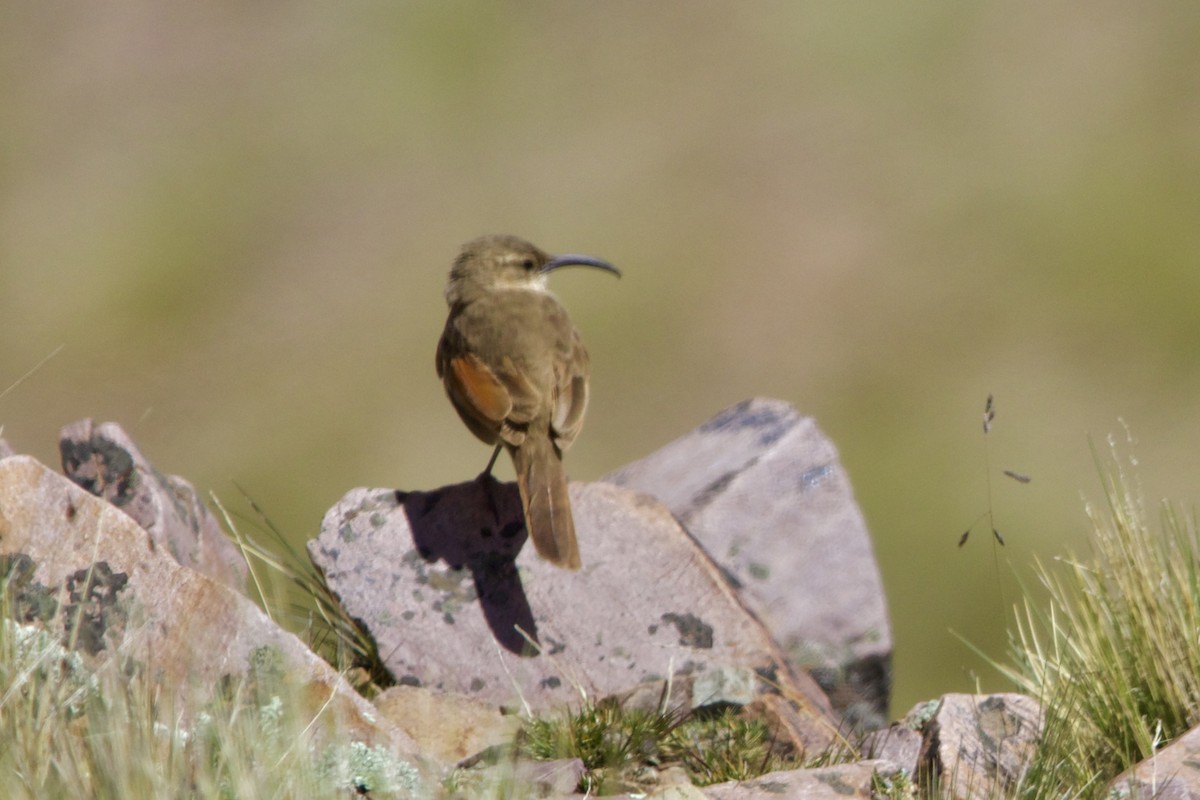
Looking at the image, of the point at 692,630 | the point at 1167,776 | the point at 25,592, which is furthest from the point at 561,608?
the point at 1167,776

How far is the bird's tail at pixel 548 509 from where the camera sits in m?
6.35

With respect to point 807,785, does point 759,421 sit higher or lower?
higher

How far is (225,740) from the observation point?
3.98 meters

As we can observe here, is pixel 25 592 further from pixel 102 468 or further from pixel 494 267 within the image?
pixel 494 267

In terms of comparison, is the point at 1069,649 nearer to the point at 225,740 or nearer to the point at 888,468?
the point at 225,740

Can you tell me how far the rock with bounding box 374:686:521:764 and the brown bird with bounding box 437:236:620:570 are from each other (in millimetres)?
716

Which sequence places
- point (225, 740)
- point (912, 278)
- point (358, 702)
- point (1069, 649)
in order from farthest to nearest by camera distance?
1. point (912, 278)
2. point (1069, 649)
3. point (358, 702)
4. point (225, 740)

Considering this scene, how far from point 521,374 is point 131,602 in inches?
92.2

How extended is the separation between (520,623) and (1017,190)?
29.2m

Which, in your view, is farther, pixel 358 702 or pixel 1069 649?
pixel 1069 649

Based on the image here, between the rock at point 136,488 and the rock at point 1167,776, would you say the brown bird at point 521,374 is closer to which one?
the rock at point 136,488

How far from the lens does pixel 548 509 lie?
644 centimetres

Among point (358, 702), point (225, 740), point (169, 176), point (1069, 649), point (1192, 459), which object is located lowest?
point (1192, 459)

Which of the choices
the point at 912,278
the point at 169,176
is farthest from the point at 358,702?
the point at 169,176
